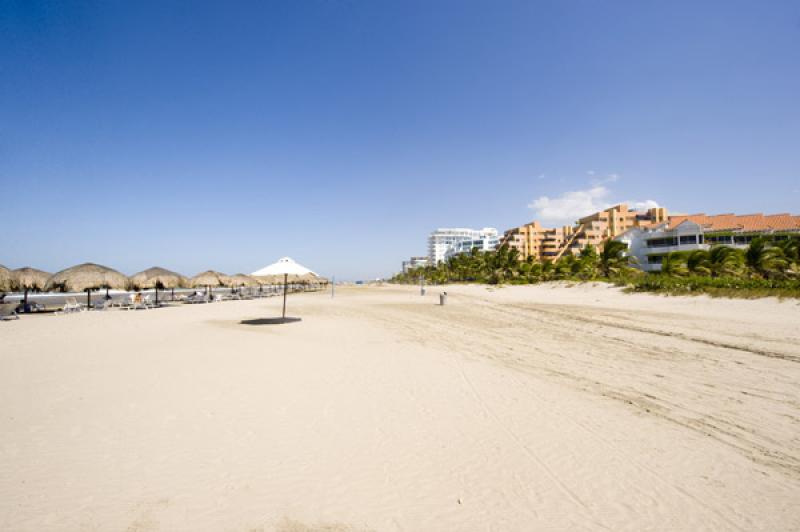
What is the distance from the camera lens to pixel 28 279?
18.7 meters

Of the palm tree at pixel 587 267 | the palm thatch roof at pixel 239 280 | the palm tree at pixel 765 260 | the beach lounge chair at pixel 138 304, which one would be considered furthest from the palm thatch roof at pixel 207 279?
the palm tree at pixel 765 260

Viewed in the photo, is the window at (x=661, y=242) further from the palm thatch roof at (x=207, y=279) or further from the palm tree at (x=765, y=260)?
the palm thatch roof at (x=207, y=279)

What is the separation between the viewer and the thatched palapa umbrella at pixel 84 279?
19266 mm

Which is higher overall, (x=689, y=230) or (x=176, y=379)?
(x=689, y=230)

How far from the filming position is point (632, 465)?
Result: 3.49 meters

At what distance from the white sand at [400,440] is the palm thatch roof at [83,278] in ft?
48.0

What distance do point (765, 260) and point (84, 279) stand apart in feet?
157

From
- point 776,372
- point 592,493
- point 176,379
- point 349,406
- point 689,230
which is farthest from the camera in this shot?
point 689,230

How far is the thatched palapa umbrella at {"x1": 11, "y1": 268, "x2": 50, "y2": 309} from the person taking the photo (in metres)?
18.2

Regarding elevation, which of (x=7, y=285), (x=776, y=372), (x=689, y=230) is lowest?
(x=776, y=372)

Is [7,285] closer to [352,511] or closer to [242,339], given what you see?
[242,339]

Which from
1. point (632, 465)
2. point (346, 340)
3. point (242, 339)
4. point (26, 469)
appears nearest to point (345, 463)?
point (632, 465)

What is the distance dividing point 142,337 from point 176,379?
6.47m

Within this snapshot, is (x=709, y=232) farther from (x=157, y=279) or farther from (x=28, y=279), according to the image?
(x=28, y=279)
